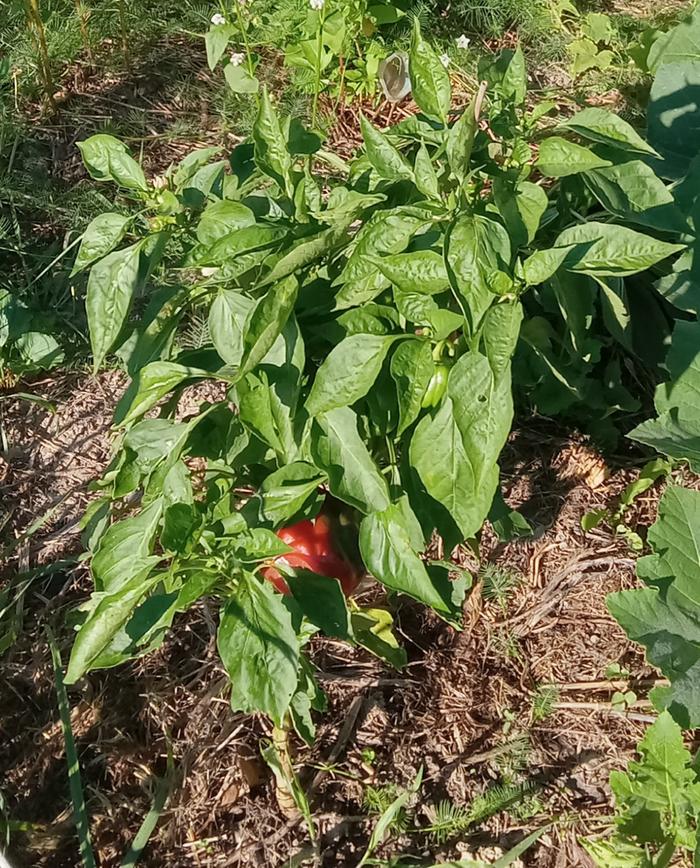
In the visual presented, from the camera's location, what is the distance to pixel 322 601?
4.75ft

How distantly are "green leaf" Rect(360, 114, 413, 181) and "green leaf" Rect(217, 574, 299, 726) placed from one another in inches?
24.4

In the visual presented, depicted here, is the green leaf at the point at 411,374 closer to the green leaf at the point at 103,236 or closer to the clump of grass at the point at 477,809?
the green leaf at the point at 103,236

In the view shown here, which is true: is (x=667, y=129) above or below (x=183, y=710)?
above

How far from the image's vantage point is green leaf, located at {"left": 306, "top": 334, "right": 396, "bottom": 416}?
1275 millimetres

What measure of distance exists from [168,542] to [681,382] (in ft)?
3.61

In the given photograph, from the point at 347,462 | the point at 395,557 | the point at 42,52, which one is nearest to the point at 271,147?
the point at 347,462

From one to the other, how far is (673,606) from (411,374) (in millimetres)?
794

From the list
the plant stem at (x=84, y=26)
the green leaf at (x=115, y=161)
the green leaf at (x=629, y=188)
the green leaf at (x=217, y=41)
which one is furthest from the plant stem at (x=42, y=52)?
the green leaf at (x=629, y=188)

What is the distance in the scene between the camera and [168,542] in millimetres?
1308

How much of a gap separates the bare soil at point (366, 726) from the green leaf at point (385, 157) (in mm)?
Answer: 1004

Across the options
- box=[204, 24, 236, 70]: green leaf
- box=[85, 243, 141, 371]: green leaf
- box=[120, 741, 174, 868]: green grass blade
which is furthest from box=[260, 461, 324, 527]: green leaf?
box=[204, 24, 236, 70]: green leaf

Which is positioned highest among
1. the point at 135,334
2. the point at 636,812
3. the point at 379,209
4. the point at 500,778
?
the point at 379,209

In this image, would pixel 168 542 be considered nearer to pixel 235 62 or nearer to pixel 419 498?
pixel 419 498


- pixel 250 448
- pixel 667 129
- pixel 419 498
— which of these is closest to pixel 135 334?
pixel 250 448
